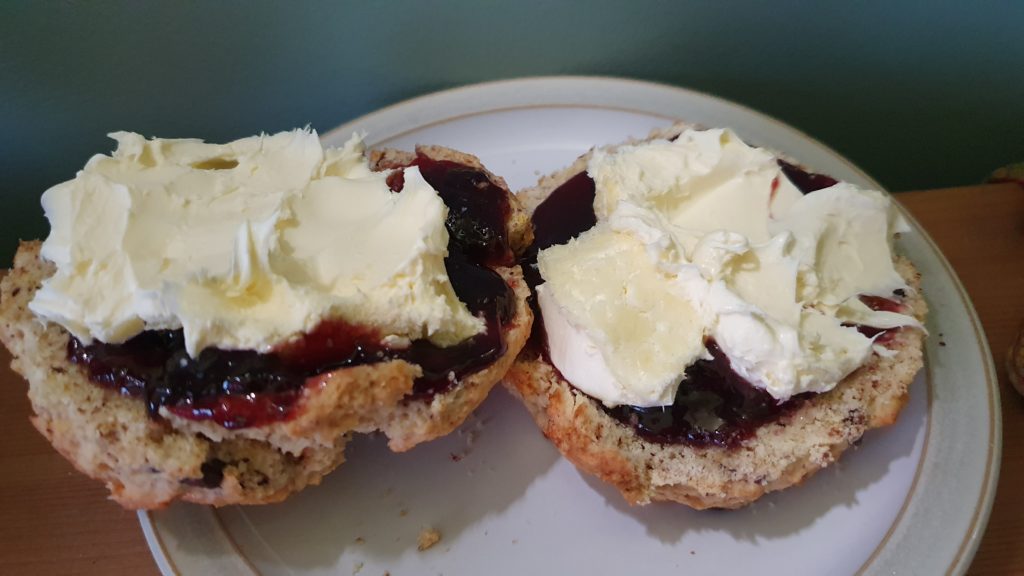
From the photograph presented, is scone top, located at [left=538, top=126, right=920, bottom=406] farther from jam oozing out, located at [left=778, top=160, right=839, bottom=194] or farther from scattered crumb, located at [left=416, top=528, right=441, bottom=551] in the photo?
scattered crumb, located at [left=416, top=528, right=441, bottom=551]

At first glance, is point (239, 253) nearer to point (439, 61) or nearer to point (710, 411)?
point (710, 411)

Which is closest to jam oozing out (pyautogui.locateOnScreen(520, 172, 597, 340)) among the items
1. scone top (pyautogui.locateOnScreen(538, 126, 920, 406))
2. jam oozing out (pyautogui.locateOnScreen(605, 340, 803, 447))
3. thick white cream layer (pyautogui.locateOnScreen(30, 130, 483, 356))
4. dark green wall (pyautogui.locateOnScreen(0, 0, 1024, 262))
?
scone top (pyautogui.locateOnScreen(538, 126, 920, 406))

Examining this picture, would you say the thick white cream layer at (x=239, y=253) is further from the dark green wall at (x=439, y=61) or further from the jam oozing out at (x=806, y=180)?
the jam oozing out at (x=806, y=180)

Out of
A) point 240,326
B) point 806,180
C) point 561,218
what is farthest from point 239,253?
point 806,180

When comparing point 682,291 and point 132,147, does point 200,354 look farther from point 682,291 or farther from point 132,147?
point 682,291

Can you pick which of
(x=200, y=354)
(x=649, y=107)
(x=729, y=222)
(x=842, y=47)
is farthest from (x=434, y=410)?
(x=842, y=47)

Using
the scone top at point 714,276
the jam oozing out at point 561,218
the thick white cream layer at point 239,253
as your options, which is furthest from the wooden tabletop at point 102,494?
the jam oozing out at point 561,218

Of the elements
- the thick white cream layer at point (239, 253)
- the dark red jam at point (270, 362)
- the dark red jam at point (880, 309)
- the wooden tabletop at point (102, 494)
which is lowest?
the wooden tabletop at point (102, 494)
